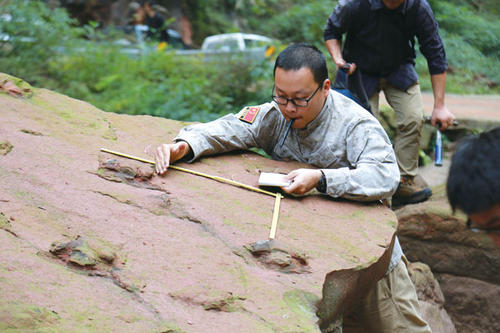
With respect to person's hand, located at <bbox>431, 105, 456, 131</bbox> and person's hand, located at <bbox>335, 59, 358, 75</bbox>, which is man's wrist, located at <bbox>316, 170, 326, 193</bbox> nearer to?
person's hand, located at <bbox>335, 59, 358, 75</bbox>

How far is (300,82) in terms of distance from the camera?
2662 mm

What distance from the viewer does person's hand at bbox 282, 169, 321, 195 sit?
2.62 m

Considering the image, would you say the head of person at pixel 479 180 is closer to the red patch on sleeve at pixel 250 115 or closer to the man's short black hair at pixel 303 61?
the man's short black hair at pixel 303 61

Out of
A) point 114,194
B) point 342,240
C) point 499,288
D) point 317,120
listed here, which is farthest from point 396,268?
point 499,288

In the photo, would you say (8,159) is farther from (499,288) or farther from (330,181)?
(499,288)

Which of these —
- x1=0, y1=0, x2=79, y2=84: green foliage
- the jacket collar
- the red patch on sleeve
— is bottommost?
x1=0, y1=0, x2=79, y2=84: green foliage

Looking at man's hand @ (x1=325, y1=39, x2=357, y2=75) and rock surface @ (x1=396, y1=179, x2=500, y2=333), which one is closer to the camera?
man's hand @ (x1=325, y1=39, x2=357, y2=75)

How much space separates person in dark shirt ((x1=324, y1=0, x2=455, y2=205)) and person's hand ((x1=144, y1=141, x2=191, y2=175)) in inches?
58.9

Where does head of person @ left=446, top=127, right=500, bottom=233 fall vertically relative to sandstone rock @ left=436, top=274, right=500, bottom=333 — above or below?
above

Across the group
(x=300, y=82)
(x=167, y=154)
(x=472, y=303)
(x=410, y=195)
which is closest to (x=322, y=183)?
(x=300, y=82)

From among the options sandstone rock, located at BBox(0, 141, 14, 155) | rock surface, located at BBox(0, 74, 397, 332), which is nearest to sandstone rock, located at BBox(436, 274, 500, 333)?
rock surface, located at BBox(0, 74, 397, 332)

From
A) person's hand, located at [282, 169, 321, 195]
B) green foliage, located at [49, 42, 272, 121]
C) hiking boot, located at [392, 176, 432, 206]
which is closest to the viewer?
person's hand, located at [282, 169, 321, 195]

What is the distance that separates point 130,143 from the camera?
310cm

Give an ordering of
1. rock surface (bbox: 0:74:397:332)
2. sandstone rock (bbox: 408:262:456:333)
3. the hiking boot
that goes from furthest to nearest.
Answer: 1. the hiking boot
2. sandstone rock (bbox: 408:262:456:333)
3. rock surface (bbox: 0:74:397:332)
